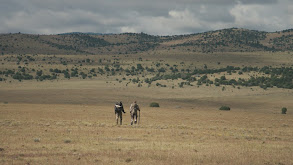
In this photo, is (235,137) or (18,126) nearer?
(235,137)

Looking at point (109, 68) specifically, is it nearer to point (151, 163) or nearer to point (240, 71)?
point (240, 71)

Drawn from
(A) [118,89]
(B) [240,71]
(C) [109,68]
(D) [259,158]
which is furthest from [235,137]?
(C) [109,68]

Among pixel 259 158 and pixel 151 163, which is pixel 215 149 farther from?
pixel 151 163

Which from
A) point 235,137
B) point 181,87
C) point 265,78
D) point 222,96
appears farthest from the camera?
point 265,78

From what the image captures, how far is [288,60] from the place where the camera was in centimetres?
13600

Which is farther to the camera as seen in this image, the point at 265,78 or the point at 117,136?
the point at 265,78

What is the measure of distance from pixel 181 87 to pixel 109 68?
42.6 meters

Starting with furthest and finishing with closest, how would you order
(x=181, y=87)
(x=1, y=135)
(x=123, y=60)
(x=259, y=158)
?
(x=123, y=60) < (x=181, y=87) < (x=1, y=135) < (x=259, y=158)


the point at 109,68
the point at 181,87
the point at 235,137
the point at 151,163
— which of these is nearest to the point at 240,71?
the point at 181,87

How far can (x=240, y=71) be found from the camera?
11094 cm

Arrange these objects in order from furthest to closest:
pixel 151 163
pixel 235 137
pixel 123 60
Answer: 1. pixel 123 60
2. pixel 235 137
3. pixel 151 163

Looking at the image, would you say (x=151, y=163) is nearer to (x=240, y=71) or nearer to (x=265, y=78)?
(x=265, y=78)

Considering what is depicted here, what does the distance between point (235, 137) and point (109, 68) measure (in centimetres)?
10712

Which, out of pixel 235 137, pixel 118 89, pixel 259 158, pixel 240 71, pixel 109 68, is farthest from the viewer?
pixel 109 68
